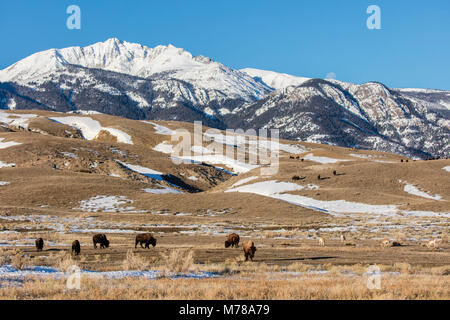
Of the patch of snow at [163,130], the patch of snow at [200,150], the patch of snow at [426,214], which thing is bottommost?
the patch of snow at [426,214]

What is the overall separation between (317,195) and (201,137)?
95.9 metres

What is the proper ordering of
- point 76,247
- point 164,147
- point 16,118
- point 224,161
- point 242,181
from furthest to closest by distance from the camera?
point 16,118, point 164,147, point 224,161, point 242,181, point 76,247

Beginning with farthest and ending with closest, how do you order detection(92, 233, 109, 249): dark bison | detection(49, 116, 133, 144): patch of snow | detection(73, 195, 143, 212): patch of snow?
detection(49, 116, 133, 144): patch of snow < detection(73, 195, 143, 212): patch of snow < detection(92, 233, 109, 249): dark bison

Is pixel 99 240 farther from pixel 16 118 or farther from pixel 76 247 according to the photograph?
pixel 16 118

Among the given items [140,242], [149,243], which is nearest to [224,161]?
[140,242]

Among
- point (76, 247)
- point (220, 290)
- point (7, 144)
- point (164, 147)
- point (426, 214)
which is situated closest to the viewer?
point (220, 290)

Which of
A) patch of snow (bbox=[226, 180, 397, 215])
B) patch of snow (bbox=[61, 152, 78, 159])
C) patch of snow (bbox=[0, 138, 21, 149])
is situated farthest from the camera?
patch of snow (bbox=[0, 138, 21, 149])

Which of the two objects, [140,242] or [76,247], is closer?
[76,247]

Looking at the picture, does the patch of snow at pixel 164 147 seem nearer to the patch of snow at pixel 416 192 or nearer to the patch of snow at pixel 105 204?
the patch of snow at pixel 105 204

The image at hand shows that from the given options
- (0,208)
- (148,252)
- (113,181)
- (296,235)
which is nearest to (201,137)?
(113,181)

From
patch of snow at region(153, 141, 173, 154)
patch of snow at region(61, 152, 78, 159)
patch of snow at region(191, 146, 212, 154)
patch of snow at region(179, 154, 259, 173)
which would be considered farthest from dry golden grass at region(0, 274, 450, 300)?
patch of snow at region(153, 141, 173, 154)


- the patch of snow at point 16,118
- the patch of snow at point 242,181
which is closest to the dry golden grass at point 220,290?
the patch of snow at point 242,181

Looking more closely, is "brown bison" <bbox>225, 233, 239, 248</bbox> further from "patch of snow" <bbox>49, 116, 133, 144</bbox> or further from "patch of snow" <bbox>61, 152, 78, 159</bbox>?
"patch of snow" <bbox>49, 116, 133, 144</bbox>

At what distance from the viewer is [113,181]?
270 ft
